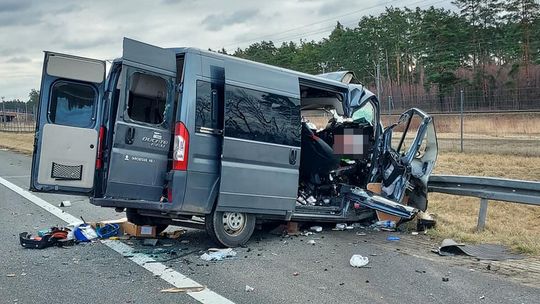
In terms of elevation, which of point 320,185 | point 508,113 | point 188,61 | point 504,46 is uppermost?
point 504,46

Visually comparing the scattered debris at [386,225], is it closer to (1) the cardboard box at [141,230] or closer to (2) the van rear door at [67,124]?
(1) the cardboard box at [141,230]

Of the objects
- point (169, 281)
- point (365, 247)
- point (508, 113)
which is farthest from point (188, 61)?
point (508, 113)

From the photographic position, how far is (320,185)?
8.09 meters

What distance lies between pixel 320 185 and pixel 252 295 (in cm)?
364

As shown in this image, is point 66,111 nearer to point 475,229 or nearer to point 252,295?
point 252,295

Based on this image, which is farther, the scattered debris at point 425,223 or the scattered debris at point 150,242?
the scattered debris at point 425,223

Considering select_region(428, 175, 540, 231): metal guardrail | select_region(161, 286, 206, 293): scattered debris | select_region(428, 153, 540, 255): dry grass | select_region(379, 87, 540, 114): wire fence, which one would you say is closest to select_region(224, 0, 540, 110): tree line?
select_region(379, 87, 540, 114): wire fence

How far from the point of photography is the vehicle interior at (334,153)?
25.7 ft

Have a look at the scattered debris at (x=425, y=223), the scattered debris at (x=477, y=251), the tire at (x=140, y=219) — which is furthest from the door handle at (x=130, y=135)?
the scattered debris at (x=425, y=223)

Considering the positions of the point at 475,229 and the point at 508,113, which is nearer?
the point at 475,229

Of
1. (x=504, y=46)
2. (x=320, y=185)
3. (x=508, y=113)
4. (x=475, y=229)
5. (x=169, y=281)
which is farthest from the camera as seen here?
(x=504, y=46)

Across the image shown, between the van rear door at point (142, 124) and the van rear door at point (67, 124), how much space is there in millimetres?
738

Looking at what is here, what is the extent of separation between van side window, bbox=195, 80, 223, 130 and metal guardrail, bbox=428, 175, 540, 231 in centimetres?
377

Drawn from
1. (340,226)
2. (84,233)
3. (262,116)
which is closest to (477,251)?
(340,226)
